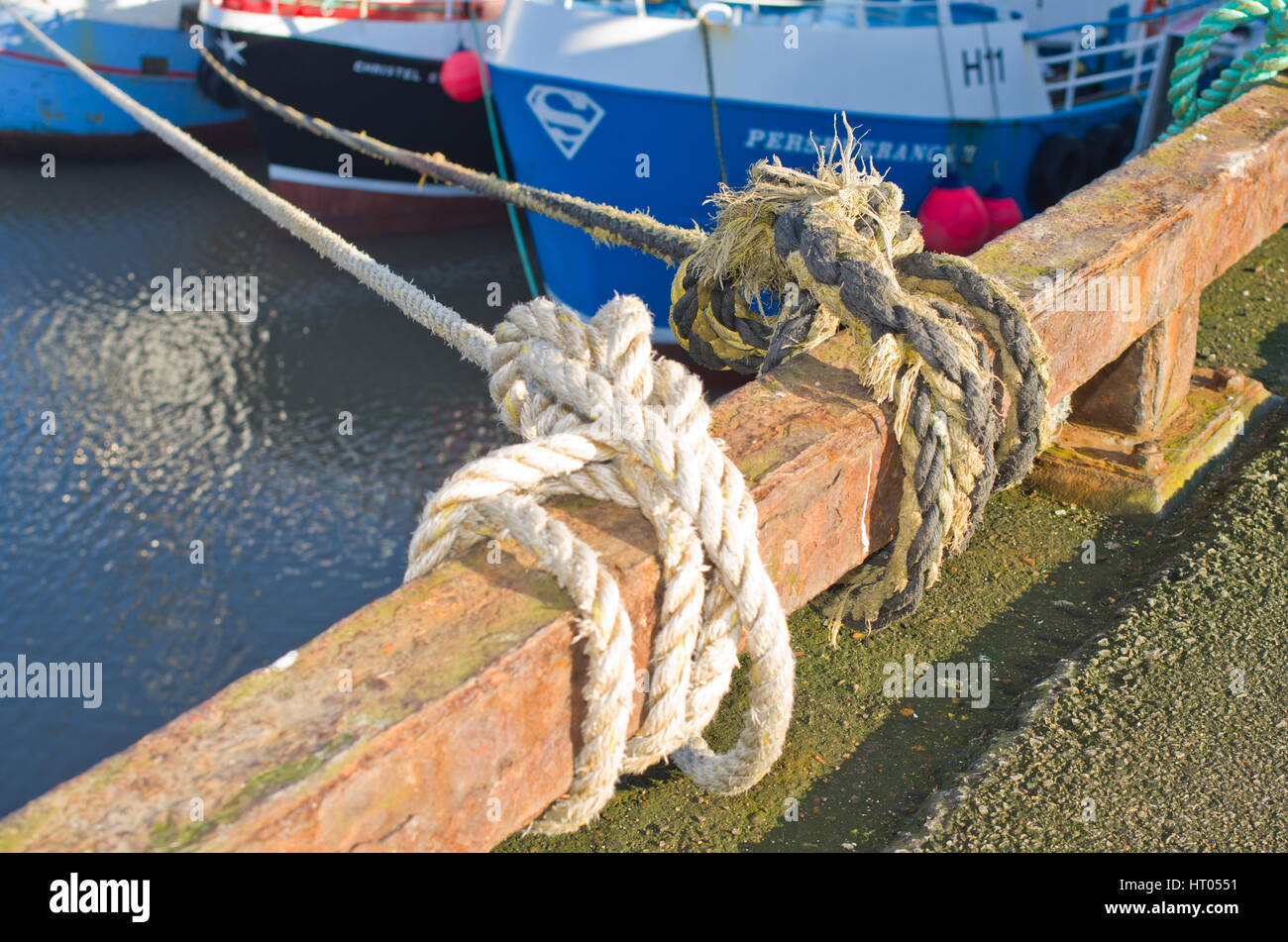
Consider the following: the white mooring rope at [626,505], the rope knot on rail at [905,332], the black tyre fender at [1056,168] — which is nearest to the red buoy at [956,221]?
the black tyre fender at [1056,168]

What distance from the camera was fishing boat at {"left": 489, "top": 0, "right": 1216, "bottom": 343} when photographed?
21.5ft

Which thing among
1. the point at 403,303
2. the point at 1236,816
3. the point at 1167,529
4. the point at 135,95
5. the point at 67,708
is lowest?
the point at 67,708

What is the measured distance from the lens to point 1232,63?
133 inches

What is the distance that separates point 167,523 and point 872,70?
4981mm

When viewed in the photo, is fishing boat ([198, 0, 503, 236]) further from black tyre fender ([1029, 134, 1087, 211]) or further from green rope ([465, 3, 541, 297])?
black tyre fender ([1029, 134, 1087, 211])

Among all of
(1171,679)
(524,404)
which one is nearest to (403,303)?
(524,404)

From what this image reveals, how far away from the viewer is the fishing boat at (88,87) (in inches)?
481

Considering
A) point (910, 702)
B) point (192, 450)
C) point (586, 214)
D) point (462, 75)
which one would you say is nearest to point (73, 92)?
point (462, 75)

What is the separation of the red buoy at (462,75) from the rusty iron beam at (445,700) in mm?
8297

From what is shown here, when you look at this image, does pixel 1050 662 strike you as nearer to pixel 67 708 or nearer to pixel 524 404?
pixel 524 404

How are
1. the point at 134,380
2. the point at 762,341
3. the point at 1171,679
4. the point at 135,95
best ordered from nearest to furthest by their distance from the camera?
the point at 1171,679 → the point at 762,341 → the point at 134,380 → the point at 135,95

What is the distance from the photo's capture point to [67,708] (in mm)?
5359

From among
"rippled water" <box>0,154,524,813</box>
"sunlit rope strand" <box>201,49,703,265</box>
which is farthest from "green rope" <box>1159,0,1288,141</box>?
"rippled water" <box>0,154,524,813</box>

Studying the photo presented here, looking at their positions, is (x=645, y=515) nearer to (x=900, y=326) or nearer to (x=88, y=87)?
(x=900, y=326)
